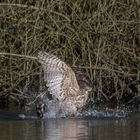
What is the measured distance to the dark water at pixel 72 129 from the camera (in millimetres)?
9539

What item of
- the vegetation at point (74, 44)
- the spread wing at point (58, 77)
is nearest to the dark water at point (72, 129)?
the spread wing at point (58, 77)

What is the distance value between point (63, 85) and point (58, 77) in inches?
8.0

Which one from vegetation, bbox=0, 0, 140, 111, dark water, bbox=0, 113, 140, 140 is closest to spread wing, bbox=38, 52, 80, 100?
dark water, bbox=0, 113, 140, 140

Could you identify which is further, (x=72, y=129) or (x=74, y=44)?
(x=74, y=44)

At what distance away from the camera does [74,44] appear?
13.8 meters

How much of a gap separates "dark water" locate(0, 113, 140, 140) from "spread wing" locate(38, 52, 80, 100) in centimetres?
53

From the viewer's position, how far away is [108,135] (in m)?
9.63

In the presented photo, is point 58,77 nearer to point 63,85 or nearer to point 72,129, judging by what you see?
point 63,85

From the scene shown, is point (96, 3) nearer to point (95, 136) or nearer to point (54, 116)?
point (54, 116)

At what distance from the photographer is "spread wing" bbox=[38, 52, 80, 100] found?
11.9 metres

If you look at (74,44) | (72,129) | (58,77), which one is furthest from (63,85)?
(72,129)

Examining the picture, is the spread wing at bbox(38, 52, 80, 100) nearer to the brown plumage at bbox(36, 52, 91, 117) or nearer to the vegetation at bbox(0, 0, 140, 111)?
the brown plumage at bbox(36, 52, 91, 117)

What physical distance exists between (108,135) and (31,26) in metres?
4.56

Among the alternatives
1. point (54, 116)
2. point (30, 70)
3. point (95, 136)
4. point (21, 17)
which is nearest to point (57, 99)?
point (54, 116)
